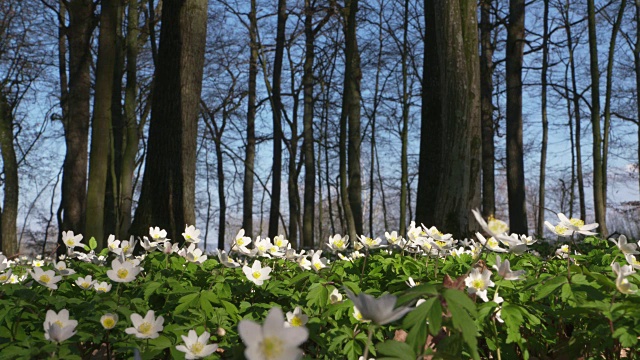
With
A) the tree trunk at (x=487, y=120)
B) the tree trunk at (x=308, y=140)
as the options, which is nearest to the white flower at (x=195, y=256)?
the tree trunk at (x=487, y=120)

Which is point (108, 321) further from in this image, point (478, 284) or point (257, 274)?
point (478, 284)

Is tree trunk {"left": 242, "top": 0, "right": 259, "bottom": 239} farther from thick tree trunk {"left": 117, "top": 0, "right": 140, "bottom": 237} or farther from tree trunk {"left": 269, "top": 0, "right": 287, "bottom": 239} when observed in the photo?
thick tree trunk {"left": 117, "top": 0, "right": 140, "bottom": 237}

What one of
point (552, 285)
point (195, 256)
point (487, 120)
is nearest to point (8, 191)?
point (487, 120)

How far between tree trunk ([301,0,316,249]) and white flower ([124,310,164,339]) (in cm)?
1252

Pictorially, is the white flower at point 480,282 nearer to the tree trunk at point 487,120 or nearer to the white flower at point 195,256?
the white flower at point 195,256

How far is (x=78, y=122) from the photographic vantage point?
37.8 ft

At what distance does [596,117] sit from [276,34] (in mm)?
9478

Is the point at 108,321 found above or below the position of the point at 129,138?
below

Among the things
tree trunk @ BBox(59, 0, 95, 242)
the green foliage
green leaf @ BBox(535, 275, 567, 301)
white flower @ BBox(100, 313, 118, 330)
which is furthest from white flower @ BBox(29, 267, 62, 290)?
tree trunk @ BBox(59, 0, 95, 242)

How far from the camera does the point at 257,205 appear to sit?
1137 inches

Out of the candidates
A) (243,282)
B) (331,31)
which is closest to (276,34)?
(331,31)

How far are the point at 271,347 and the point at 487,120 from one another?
13.8 m

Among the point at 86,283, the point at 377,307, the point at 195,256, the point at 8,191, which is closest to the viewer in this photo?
the point at 377,307

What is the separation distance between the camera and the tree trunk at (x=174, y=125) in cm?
587
